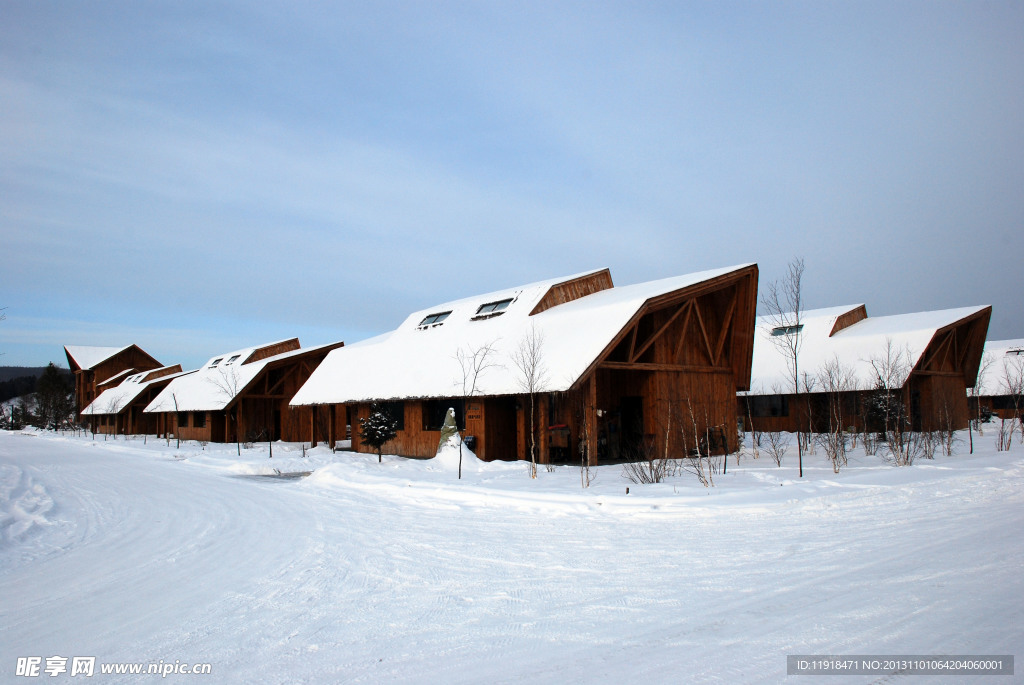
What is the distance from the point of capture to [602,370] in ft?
69.6

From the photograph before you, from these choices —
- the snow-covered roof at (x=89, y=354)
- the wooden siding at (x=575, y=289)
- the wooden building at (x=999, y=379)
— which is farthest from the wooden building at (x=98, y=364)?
the wooden building at (x=999, y=379)

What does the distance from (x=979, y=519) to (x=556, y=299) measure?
56.4ft

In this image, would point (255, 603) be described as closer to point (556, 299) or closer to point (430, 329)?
point (556, 299)

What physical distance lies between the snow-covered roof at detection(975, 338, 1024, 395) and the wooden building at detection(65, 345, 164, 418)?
2814 inches

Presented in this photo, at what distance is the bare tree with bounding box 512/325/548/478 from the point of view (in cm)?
1700

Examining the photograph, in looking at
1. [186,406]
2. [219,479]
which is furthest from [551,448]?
[186,406]

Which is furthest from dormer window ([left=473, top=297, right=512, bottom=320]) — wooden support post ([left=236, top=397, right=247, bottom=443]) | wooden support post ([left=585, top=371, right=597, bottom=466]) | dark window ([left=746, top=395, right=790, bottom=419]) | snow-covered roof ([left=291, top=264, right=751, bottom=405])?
wooden support post ([left=236, top=397, right=247, bottom=443])

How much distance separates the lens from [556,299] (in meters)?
24.8

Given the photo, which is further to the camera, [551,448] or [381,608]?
[551,448]

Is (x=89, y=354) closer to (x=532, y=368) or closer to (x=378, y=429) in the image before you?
(x=378, y=429)

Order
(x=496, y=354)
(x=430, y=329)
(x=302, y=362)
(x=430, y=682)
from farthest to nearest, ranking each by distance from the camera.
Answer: (x=302, y=362) → (x=430, y=329) → (x=496, y=354) → (x=430, y=682)

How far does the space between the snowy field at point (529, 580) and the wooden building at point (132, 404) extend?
41.6 meters

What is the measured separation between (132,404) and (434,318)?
3498 cm

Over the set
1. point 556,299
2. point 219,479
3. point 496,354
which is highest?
point 556,299
